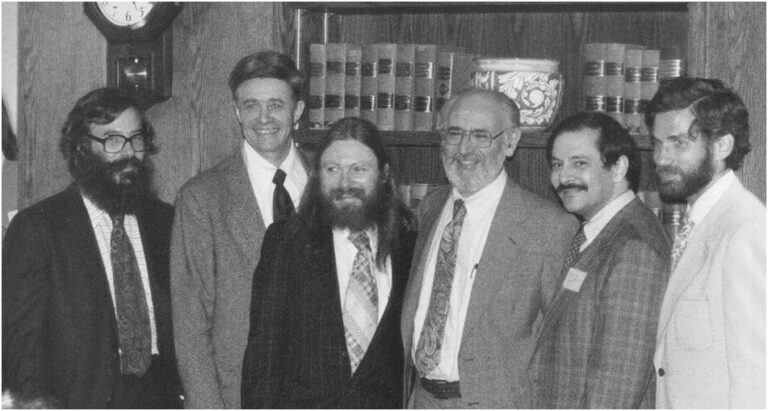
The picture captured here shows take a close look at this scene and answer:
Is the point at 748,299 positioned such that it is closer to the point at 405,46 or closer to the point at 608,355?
the point at 608,355

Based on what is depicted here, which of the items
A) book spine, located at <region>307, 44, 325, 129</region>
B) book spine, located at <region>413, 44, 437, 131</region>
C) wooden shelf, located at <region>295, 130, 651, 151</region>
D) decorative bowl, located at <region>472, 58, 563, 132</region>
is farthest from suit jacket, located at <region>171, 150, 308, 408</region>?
decorative bowl, located at <region>472, 58, 563, 132</region>

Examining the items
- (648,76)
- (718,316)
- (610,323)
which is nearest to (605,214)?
(610,323)

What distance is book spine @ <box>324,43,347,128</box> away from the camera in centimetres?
360

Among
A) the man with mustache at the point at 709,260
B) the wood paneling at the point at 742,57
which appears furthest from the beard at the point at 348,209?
the wood paneling at the point at 742,57

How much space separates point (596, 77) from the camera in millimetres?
3402

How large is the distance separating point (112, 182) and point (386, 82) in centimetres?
96

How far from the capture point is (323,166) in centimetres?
304

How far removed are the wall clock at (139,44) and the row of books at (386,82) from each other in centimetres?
50

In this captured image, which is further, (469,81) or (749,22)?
(469,81)

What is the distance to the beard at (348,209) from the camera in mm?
2992

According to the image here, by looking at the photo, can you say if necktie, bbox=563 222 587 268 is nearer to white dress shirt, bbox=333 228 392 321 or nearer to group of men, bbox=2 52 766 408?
group of men, bbox=2 52 766 408

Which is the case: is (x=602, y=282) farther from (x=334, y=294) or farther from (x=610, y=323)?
(x=334, y=294)

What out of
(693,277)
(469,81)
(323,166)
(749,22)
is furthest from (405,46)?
(693,277)

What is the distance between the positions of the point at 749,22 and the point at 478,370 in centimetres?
128
